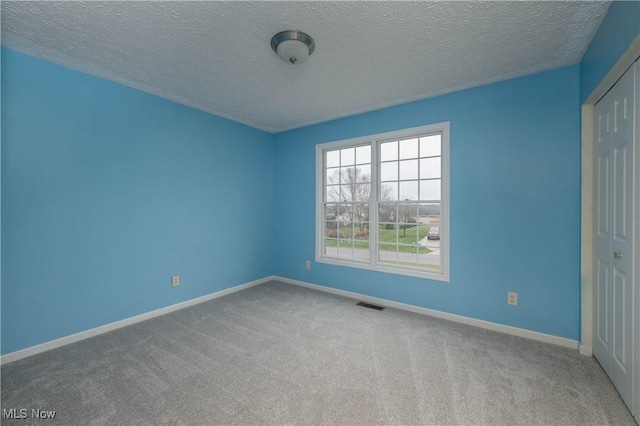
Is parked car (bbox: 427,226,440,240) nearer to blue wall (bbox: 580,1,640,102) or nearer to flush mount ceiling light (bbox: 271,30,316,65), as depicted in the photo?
blue wall (bbox: 580,1,640,102)

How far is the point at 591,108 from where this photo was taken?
2.28 metres

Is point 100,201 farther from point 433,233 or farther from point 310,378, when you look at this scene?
point 433,233

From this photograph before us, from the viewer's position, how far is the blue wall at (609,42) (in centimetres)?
145

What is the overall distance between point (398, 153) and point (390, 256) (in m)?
1.36

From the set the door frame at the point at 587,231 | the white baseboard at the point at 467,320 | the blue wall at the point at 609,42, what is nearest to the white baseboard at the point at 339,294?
the white baseboard at the point at 467,320

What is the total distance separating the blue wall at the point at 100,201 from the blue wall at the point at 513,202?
2596 millimetres

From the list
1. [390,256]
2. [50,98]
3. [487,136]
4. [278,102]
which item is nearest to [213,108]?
[278,102]

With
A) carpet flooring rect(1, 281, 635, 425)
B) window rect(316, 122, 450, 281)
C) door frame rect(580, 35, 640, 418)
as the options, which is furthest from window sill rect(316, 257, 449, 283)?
door frame rect(580, 35, 640, 418)

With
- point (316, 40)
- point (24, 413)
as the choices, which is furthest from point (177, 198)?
point (316, 40)

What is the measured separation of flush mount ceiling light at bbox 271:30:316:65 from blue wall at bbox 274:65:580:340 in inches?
64.3

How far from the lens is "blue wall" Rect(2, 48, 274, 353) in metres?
2.20

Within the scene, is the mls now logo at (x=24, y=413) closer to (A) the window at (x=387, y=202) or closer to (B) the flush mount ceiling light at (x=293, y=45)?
(B) the flush mount ceiling light at (x=293, y=45)

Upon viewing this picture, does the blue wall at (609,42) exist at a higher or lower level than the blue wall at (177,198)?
higher

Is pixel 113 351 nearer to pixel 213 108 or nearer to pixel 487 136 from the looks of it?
pixel 213 108
